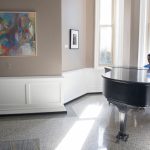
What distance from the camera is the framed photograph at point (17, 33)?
475cm

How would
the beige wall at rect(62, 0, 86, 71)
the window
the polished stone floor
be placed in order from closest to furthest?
the polished stone floor < the beige wall at rect(62, 0, 86, 71) < the window

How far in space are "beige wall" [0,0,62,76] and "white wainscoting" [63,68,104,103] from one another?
739mm

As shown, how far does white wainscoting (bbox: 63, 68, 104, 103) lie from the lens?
18.8 feet

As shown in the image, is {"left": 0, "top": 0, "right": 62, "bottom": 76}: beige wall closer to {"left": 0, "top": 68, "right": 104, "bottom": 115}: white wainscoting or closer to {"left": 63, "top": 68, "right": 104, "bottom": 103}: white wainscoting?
{"left": 0, "top": 68, "right": 104, "bottom": 115}: white wainscoting

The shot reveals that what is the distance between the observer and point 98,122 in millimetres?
4402

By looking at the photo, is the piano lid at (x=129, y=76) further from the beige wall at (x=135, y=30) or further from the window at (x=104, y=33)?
the window at (x=104, y=33)

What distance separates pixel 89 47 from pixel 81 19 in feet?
2.91

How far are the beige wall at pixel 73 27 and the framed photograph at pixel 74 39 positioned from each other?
0.11 meters

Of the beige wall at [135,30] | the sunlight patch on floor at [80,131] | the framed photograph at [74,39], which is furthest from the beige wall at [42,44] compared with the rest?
the beige wall at [135,30]

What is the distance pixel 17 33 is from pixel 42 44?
0.58 m

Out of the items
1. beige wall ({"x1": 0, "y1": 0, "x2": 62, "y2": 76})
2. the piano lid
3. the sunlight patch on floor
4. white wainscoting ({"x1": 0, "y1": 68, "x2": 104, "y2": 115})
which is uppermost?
beige wall ({"x1": 0, "y1": 0, "x2": 62, "y2": 76})

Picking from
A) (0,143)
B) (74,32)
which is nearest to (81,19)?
(74,32)

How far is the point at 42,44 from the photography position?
493 cm

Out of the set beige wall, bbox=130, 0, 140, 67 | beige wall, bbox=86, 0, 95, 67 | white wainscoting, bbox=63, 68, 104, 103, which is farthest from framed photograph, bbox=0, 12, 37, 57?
beige wall, bbox=130, 0, 140, 67
